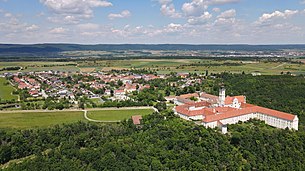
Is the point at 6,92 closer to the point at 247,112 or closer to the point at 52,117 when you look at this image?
the point at 52,117

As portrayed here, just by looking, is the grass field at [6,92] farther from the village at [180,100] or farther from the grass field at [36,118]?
the grass field at [36,118]

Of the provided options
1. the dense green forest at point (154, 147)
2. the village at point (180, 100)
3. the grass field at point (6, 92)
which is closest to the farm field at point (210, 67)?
the village at point (180, 100)

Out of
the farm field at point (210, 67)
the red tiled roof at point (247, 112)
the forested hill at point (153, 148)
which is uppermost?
the farm field at point (210, 67)

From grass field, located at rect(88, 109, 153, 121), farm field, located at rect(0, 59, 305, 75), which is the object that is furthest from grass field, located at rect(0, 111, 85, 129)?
farm field, located at rect(0, 59, 305, 75)

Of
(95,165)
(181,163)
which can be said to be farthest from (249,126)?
(95,165)

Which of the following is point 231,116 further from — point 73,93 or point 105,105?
point 73,93

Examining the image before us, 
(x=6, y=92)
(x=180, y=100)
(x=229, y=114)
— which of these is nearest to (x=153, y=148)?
(x=229, y=114)
